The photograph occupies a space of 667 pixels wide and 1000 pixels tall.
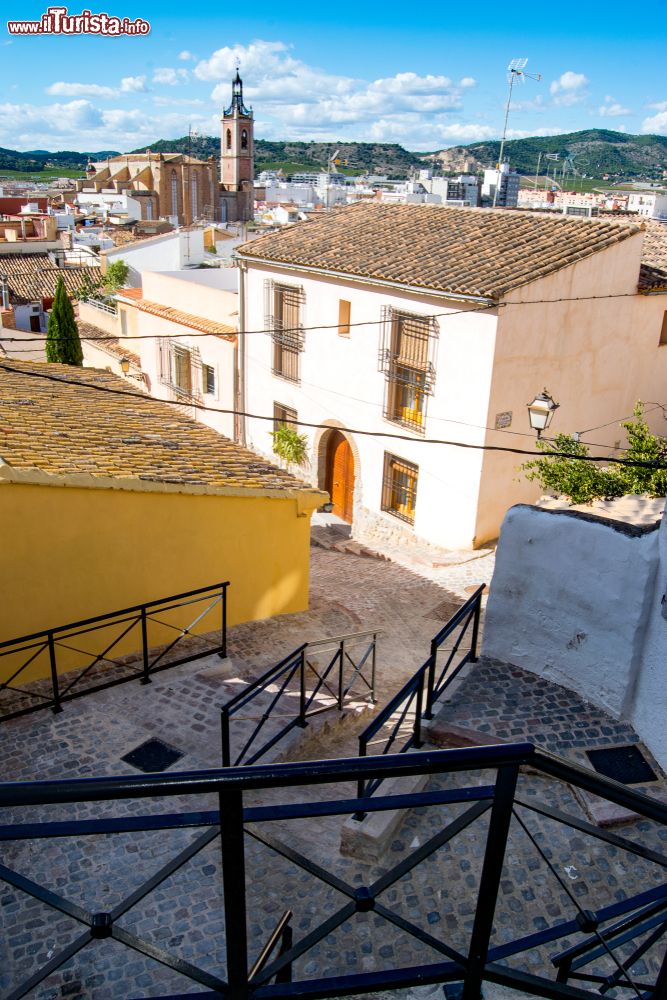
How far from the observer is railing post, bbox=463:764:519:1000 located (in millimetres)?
1969

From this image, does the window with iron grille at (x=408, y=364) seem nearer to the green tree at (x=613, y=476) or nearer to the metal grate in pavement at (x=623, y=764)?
the green tree at (x=613, y=476)

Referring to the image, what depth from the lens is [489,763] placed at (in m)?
1.90

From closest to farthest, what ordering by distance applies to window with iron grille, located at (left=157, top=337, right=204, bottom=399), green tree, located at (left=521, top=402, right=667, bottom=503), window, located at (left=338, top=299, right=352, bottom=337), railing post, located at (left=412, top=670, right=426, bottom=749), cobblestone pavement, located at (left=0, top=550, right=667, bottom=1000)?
cobblestone pavement, located at (left=0, top=550, right=667, bottom=1000) < railing post, located at (left=412, top=670, right=426, bottom=749) < green tree, located at (left=521, top=402, right=667, bottom=503) < window, located at (left=338, top=299, right=352, bottom=337) < window with iron grille, located at (left=157, top=337, right=204, bottom=399)

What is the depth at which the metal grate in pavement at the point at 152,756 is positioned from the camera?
6.36 meters

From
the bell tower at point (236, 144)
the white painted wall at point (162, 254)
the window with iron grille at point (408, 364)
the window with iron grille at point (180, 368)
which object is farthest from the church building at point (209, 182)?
the window with iron grille at point (408, 364)

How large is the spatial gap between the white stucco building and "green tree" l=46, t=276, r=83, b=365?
8034 millimetres

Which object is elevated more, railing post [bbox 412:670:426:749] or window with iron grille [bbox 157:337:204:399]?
railing post [bbox 412:670:426:749]

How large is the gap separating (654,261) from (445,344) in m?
6.32

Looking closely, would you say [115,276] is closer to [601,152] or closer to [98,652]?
[98,652]

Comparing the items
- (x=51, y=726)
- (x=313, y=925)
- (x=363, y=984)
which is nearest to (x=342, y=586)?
(x=51, y=726)

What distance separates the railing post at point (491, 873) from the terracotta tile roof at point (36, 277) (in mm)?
37583

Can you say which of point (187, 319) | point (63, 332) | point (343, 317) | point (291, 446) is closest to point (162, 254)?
point (63, 332)

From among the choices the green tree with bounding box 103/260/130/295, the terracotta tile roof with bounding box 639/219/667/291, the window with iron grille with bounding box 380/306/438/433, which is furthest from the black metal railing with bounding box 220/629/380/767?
the green tree with bounding box 103/260/130/295

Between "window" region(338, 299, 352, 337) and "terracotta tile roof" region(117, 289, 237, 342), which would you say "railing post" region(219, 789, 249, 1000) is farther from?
"terracotta tile roof" region(117, 289, 237, 342)
